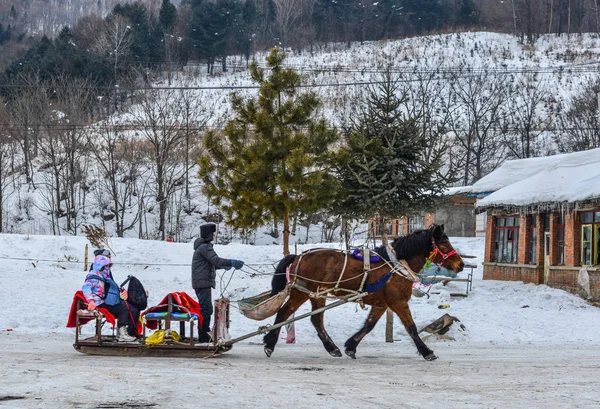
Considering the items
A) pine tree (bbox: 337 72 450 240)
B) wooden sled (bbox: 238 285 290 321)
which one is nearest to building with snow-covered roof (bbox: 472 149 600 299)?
pine tree (bbox: 337 72 450 240)

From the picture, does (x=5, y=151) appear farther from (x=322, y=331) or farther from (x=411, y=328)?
(x=411, y=328)

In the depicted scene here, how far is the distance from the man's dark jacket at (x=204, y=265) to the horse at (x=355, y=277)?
1.11 m

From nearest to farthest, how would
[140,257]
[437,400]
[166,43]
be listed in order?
[437,400] → [140,257] → [166,43]

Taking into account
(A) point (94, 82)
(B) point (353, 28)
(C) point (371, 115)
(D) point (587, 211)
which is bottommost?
(D) point (587, 211)

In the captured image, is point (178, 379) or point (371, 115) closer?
point (178, 379)

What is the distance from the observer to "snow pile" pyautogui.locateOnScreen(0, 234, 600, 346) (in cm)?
2072

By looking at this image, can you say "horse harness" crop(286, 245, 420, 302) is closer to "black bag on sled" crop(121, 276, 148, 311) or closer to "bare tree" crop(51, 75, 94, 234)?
"black bag on sled" crop(121, 276, 148, 311)

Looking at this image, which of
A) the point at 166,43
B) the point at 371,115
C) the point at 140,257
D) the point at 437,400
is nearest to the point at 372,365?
the point at 437,400

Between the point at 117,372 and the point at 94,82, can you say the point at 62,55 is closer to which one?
the point at 94,82

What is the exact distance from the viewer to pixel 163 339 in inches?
500

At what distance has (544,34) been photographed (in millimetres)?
97250

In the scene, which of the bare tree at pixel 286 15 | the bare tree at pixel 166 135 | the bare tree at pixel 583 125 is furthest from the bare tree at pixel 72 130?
the bare tree at pixel 286 15

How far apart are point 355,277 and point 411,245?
111 centimetres

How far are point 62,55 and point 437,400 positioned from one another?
64.9 meters
